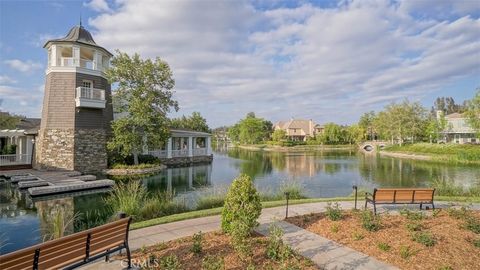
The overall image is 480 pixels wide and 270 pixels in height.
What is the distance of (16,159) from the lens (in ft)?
69.6

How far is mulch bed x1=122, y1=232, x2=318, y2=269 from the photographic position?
4441mm

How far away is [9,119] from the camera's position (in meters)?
25.0

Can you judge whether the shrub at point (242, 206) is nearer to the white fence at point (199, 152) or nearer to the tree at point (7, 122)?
the white fence at point (199, 152)

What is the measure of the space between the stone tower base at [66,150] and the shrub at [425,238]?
20092mm

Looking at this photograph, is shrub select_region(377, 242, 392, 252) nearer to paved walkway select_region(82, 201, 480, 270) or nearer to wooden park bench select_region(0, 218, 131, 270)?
paved walkway select_region(82, 201, 480, 270)

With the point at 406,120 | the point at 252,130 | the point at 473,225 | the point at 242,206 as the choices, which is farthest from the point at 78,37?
the point at 252,130

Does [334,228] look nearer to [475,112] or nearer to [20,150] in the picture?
[20,150]

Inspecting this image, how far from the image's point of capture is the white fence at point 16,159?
67.5 ft

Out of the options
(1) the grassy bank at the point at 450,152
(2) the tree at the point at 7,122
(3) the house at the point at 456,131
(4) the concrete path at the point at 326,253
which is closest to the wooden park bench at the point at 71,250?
(4) the concrete path at the point at 326,253

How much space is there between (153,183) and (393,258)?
13951 millimetres

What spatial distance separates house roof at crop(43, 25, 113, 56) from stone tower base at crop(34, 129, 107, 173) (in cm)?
586

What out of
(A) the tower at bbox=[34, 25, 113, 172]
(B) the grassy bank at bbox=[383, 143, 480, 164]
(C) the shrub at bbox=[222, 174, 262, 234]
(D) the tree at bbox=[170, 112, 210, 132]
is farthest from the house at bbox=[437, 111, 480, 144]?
(C) the shrub at bbox=[222, 174, 262, 234]

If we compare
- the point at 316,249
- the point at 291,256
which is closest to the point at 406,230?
the point at 316,249

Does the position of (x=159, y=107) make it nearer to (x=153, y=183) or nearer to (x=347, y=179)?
(x=153, y=183)
